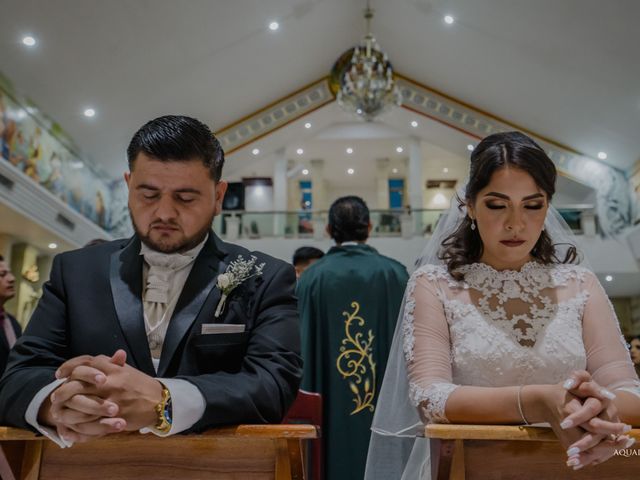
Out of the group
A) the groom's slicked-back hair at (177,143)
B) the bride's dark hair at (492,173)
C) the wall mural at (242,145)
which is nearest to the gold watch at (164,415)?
the groom's slicked-back hair at (177,143)

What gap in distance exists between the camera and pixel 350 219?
13.4 ft

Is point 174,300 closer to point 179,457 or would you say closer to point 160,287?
point 160,287

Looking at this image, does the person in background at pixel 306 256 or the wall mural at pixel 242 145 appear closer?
the person in background at pixel 306 256

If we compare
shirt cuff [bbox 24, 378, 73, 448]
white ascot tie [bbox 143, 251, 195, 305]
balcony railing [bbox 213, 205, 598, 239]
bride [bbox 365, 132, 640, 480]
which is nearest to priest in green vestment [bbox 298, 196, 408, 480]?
bride [bbox 365, 132, 640, 480]

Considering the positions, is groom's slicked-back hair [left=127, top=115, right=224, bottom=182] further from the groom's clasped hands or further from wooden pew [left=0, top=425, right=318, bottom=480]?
wooden pew [left=0, top=425, right=318, bottom=480]

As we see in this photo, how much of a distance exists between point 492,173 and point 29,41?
10.3 metres

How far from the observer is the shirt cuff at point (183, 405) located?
1.38 m

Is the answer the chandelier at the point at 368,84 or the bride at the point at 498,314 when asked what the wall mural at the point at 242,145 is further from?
the bride at the point at 498,314

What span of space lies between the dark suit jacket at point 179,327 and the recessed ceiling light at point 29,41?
32.3 feet

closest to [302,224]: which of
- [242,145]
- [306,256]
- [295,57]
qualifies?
[242,145]

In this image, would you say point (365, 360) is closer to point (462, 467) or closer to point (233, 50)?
point (462, 467)

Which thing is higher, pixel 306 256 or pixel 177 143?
pixel 306 256

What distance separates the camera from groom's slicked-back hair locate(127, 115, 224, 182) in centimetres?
182

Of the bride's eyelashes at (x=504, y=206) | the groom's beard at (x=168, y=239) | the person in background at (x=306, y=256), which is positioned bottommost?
Answer: the groom's beard at (x=168, y=239)
